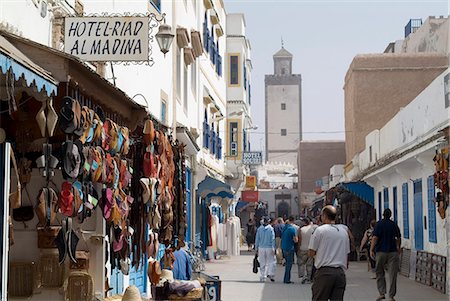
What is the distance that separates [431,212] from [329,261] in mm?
9291

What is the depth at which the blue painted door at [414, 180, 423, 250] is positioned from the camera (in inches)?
773

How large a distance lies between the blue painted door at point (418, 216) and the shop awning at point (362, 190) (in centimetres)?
730

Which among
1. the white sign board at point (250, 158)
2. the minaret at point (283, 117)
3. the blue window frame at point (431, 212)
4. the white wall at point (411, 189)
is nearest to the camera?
the white wall at point (411, 189)

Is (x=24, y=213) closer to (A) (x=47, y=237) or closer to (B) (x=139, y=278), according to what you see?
(A) (x=47, y=237)

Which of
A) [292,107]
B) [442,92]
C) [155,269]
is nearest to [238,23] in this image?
[442,92]

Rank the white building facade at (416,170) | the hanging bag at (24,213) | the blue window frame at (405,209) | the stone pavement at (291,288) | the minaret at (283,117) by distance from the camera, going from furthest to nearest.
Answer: the minaret at (283,117)
the blue window frame at (405,209)
the white building facade at (416,170)
the stone pavement at (291,288)
the hanging bag at (24,213)

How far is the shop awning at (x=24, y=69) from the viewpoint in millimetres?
5309

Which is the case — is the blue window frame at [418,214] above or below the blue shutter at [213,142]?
below

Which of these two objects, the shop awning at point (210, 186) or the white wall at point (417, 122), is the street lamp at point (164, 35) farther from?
the shop awning at point (210, 186)

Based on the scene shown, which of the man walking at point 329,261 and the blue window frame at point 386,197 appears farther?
the blue window frame at point 386,197

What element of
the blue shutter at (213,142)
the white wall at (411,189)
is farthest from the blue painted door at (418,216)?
the blue shutter at (213,142)

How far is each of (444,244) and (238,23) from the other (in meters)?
22.4

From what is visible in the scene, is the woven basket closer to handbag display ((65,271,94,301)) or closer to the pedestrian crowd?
the pedestrian crowd

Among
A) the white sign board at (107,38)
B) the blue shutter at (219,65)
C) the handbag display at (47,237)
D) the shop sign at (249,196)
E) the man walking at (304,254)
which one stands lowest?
the man walking at (304,254)
